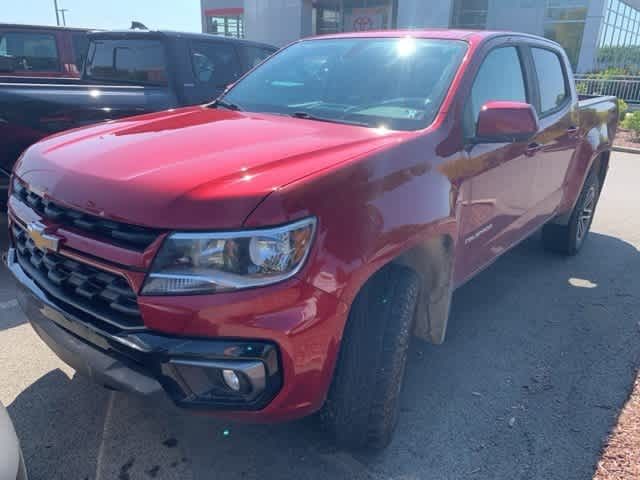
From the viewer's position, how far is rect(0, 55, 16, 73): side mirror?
271 inches

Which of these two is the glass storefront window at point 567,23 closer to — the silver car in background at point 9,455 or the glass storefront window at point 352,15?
the glass storefront window at point 352,15

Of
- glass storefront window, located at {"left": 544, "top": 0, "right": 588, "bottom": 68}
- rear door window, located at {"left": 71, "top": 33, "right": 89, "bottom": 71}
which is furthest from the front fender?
glass storefront window, located at {"left": 544, "top": 0, "right": 588, "bottom": 68}

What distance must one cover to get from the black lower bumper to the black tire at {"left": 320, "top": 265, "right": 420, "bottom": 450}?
1.24ft

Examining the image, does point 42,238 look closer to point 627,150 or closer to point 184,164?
point 184,164

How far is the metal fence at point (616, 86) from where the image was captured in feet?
54.4

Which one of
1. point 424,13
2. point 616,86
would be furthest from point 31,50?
point 424,13

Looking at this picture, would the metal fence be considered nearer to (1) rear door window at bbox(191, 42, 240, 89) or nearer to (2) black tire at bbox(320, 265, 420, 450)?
(1) rear door window at bbox(191, 42, 240, 89)

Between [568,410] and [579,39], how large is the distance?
72.7 ft

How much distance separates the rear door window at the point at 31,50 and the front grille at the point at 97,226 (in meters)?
5.91

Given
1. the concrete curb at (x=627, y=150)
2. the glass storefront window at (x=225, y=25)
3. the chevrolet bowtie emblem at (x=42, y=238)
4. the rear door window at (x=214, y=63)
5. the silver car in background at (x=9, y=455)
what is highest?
the glass storefront window at (x=225, y=25)

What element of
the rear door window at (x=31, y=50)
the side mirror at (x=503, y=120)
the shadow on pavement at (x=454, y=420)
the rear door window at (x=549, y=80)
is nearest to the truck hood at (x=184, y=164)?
the side mirror at (x=503, y=120)

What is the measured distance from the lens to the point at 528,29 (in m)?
22.0

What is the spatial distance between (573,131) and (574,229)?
1.01 m

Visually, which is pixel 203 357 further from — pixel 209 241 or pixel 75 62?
pixel 75 62
